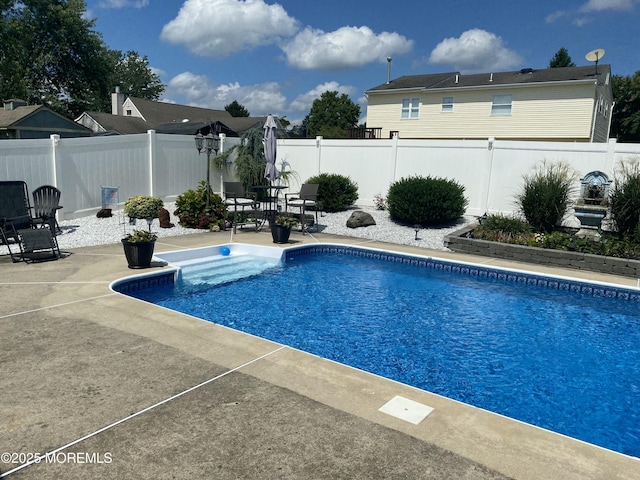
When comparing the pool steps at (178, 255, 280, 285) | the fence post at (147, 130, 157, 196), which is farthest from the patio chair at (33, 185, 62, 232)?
the fence post at (147, 130, 157, 196)

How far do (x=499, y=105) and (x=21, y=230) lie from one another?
69.3 feet

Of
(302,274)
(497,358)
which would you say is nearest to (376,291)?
(302,274)

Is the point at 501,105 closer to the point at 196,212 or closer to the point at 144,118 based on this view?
the point at 196,212

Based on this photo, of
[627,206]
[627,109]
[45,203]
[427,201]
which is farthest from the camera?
[627,109]

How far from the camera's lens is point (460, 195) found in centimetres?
1304

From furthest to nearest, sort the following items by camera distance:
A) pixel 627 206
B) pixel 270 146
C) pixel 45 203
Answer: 1. pixel 270 146
2. pixel 45 203
3. pixel 627 206

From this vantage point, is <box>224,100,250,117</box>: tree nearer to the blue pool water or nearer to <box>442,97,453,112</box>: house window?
<box>442,97,453,112</box>: house window

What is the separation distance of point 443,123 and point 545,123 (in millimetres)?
4903

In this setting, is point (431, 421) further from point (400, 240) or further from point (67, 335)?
point (400, 240)

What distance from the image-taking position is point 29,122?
24.2m

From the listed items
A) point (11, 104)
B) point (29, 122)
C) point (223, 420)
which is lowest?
point (223, 420)

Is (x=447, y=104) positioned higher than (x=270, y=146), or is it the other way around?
(x=447, y=104)

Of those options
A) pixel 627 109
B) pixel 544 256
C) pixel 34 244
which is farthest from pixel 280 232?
pixel 627 109

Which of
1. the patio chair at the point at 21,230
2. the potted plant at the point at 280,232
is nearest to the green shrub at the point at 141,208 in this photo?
the patio chair at the point at 21,230
